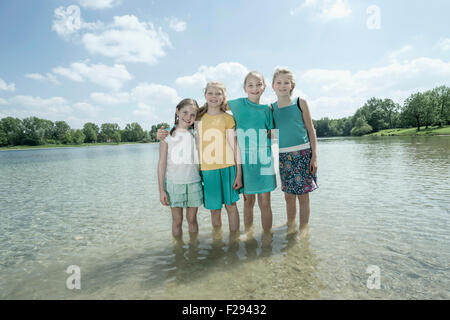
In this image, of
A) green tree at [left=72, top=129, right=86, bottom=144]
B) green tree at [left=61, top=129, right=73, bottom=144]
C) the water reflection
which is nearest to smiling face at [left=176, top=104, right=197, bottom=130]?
the water reflection

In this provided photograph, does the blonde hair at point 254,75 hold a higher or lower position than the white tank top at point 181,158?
higher

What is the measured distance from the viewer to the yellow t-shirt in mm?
3783

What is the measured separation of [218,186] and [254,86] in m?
1.61

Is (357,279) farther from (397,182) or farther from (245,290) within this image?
(397,182)

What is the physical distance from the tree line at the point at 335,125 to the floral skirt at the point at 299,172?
75549mm

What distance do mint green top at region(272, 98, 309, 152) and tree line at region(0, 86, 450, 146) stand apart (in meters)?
75.6

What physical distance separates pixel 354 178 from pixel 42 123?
13627 centimetres

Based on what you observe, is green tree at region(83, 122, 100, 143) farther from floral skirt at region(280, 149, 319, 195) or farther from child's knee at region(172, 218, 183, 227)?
floral skirt at region(280, 149, 319, 195)

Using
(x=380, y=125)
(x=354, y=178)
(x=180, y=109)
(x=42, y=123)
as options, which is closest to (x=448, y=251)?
(x=180, y=109)

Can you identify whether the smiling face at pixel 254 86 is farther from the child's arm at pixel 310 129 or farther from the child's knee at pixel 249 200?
the child's knee at pixel 249 200

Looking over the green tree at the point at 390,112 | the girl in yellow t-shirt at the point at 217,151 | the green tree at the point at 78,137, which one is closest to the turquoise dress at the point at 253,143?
the girl in yellow t-shirt at the point at 217,151

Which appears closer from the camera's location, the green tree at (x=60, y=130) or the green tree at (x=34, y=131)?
the green tree at (x=34, y=131)

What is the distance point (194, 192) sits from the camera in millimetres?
3838

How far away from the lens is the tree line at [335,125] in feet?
210
